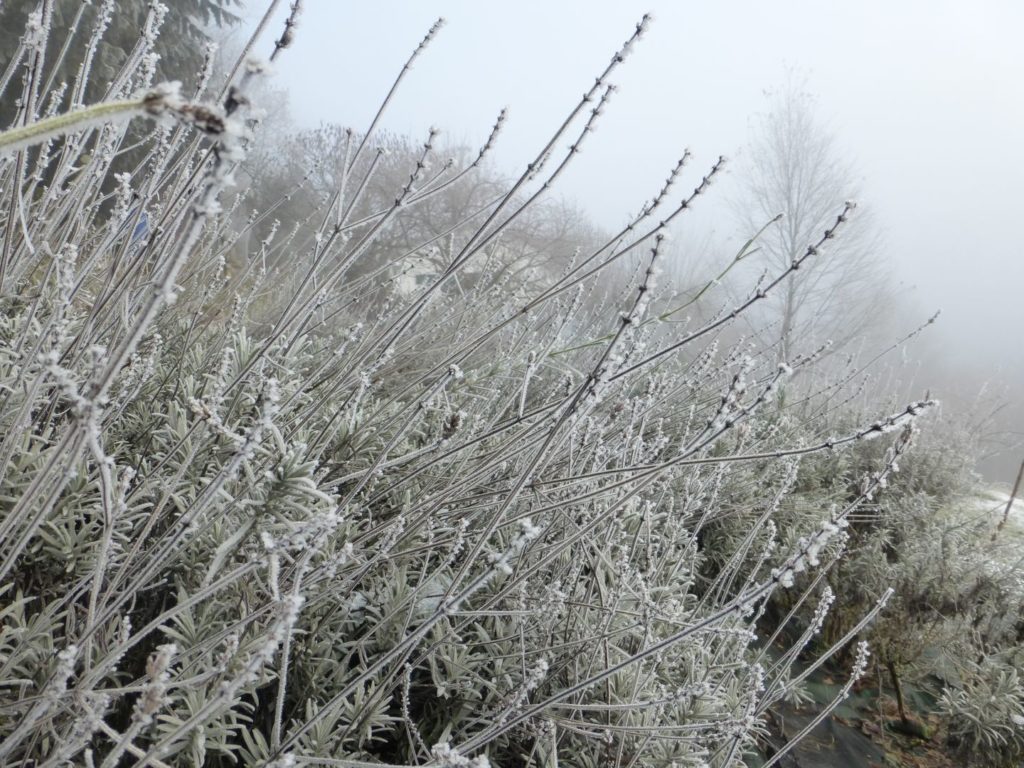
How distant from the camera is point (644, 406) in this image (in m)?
1.89

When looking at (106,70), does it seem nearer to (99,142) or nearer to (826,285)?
(99,142)

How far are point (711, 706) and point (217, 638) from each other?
1711mm

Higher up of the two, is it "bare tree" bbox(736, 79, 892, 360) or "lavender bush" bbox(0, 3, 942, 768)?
"bare tree" bbox(736, 79, 892, 360)

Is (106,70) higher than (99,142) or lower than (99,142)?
lower

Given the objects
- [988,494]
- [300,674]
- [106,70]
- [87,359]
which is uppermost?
[988,494]

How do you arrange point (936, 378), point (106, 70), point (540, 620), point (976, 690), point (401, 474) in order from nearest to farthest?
point (540, 620) → point (401, 474) → point (976, 690) → point (106, 70) → point (936, 378)

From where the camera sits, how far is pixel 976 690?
3283 mm

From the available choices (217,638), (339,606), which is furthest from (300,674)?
(217,638)

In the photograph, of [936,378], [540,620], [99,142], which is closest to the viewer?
[99,142]

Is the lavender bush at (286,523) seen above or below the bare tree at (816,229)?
below

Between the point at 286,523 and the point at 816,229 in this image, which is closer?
the point at 286,523

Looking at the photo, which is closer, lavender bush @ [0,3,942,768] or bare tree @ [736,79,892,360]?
lavender bush @ [0,3,942,768]

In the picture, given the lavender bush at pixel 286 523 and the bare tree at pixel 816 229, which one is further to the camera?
the bare tree at pixel 816 229

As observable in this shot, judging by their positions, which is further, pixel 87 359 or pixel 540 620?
pixel 540 620
